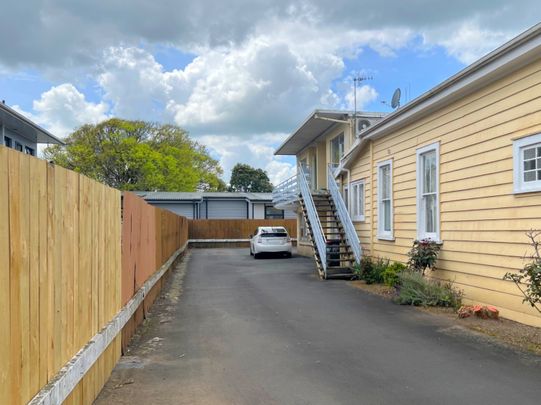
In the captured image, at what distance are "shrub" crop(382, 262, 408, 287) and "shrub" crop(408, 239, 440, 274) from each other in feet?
2.98

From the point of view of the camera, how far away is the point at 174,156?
49.2m

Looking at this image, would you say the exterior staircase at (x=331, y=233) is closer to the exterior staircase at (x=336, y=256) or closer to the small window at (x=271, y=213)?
the exterior staircase at (x=336, y=256)

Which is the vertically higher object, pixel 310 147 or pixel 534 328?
pixel 310 147

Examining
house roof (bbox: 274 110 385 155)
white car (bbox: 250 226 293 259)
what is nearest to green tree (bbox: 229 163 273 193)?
house roof (bbox: 274 110 385 155)

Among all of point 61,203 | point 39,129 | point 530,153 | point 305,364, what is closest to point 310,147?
point 39,129

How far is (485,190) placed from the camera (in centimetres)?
855

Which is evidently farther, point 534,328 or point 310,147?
point 310,147

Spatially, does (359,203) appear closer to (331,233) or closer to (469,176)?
(331,233)

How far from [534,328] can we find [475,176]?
293 cm

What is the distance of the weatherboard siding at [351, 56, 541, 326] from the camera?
7.51m

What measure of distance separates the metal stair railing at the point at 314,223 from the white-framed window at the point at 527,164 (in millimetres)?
7127

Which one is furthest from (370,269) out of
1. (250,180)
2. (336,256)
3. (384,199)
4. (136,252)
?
(250,180)

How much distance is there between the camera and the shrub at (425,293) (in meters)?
9.20

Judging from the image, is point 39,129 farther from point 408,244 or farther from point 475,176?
point 475,176
